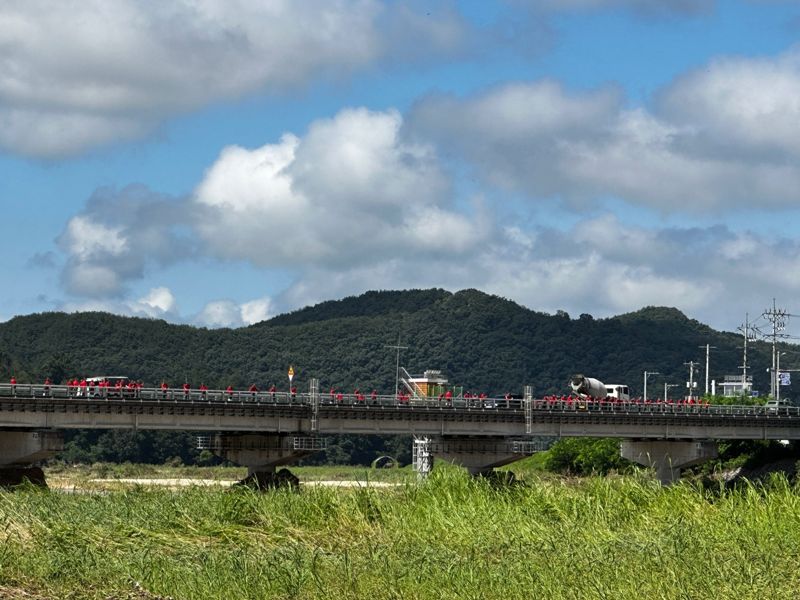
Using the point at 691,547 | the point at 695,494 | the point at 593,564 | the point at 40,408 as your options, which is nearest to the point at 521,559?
the point at 593,564

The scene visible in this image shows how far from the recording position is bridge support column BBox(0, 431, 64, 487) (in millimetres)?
83312

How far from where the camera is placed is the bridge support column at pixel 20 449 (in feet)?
273

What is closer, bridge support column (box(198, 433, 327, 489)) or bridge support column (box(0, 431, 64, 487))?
bridge support column (box(0, 431, 64, 487))

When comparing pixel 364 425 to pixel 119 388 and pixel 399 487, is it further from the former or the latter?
pixel 399 487

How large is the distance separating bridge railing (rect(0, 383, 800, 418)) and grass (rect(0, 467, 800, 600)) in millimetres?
25397

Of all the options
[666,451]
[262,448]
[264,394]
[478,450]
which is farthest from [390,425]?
[666,451]

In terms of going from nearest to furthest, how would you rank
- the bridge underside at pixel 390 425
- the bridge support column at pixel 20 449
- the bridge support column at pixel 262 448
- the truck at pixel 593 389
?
the bridge support column at pixel 20 449 < the bridge underside at pixel 390 425 < the bridge support column at pixel 262 448 < the truck at pixel 593 389

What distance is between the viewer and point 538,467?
5797 inches

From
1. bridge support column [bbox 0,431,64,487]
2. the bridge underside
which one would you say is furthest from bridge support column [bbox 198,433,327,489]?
bridge support column [bbox 0,431,64,487]

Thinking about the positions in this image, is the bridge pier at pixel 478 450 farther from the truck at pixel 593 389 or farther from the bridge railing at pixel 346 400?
the truck at pixel 593 389

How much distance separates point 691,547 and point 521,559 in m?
5.44

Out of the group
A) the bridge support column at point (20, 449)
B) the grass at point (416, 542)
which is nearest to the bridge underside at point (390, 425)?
the bridge support column at point (20, 449)

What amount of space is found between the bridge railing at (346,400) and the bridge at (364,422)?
10cm

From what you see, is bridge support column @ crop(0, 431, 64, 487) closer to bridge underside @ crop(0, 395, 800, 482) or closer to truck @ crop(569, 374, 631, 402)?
bridge underside @ crop(0, 395, 800, 482)
